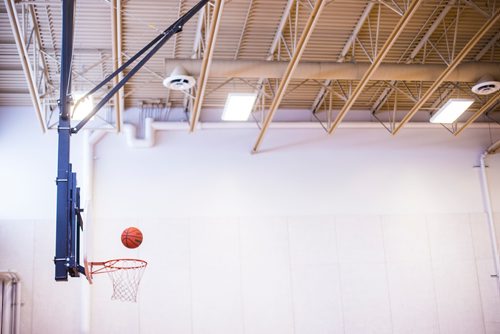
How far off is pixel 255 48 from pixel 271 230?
20.3ft

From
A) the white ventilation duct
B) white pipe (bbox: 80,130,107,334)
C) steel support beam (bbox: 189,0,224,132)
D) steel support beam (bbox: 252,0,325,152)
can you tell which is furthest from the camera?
white pipe (bbox: 80,130,107,334)

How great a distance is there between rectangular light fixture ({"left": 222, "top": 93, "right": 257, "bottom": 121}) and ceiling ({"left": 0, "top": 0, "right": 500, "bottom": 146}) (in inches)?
27.2

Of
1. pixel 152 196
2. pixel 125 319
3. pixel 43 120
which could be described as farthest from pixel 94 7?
pixel 125 319

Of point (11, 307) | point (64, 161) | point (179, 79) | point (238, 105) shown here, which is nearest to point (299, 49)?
point (238, 105)

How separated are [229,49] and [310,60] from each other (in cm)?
268

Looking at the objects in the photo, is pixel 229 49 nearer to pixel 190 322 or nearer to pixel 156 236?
pixel 156 236

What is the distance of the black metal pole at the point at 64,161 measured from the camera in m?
10.5

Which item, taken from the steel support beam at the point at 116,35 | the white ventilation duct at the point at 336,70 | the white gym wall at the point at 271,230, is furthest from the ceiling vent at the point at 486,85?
the steel support beam at the point at 116,35

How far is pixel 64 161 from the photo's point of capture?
35.5 feet

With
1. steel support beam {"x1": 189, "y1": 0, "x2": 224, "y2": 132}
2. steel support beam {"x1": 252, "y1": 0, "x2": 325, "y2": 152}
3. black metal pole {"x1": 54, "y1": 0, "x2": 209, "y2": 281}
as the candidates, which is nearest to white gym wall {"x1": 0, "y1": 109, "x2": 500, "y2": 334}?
steel support beam {"x1": 252, "y1": 0, "x2": 325, "y2": 152}

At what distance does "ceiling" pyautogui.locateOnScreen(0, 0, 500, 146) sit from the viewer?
56.7 feet

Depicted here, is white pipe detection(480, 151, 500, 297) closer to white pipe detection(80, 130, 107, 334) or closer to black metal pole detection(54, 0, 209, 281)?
white pipe detection(80, 130, 107, 334)

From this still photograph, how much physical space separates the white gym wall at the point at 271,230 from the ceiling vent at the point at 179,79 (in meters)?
4.71

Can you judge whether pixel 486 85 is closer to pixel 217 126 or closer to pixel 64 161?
pixel 217 126
